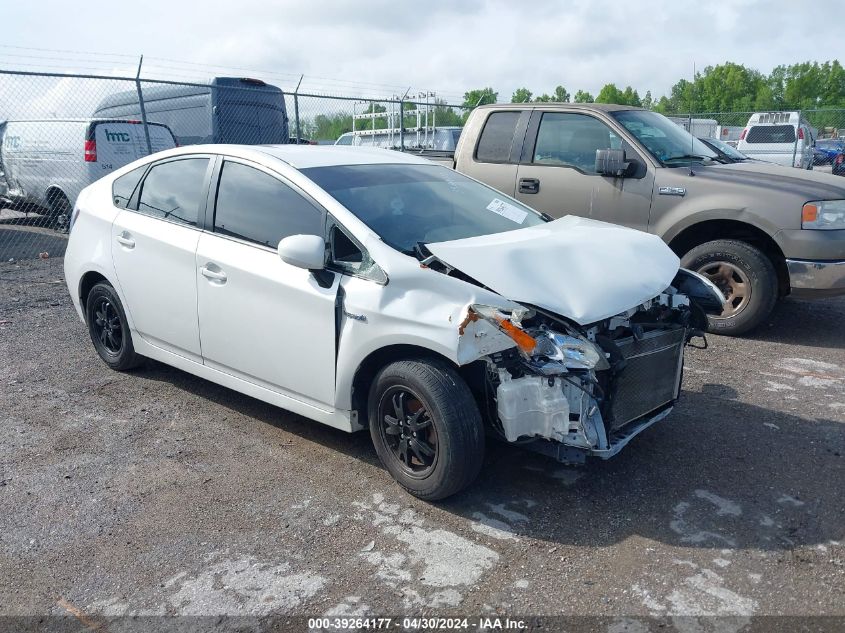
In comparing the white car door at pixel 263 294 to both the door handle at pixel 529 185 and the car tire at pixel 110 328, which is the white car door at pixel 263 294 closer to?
the car tire at pixel 110 328

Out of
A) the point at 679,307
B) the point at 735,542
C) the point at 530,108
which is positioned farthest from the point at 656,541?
the point at 530,108

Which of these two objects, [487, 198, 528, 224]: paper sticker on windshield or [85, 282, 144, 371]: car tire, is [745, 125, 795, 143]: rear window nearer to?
[487, 198, 528, 224]: paper sticker on windshield

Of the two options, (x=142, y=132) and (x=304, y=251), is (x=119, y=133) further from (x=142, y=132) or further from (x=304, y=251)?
(x=304, y=251)

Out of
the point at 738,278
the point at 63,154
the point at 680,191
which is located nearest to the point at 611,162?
the point at 680,191

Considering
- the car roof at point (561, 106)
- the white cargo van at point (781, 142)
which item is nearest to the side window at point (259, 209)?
the car roof at point (561, 106)

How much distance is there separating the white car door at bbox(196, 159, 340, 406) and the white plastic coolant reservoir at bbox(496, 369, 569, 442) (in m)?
1.00

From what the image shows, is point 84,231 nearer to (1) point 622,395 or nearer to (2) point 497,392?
(2) point 497,392

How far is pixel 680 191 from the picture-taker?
6.58 meters

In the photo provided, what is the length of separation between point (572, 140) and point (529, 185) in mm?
581

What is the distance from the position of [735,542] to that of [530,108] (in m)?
5.20

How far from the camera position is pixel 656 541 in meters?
3.37

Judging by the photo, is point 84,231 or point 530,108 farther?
point 530,108

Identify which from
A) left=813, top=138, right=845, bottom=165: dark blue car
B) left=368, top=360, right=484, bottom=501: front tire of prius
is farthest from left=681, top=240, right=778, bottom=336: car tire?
left=813, top=138, right=845, bottom=165: dark blue car

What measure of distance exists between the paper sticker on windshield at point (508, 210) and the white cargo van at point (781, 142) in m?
18.8
